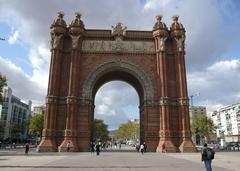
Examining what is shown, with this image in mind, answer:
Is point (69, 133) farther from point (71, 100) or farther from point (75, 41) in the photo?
point (75, 41)

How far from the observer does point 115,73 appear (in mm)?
43469

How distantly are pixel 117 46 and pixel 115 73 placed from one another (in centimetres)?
463

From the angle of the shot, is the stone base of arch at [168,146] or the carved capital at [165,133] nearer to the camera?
the stone base of arch at [168,146]

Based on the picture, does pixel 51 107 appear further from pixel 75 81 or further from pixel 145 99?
pixel 145 99

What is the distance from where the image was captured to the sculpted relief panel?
4125 cm

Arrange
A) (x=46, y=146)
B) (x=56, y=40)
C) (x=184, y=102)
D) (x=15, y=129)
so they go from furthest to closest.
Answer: (x=15, y=129)
(x=56, y=40)
(x=184, y=102)
(x=46, y=146)

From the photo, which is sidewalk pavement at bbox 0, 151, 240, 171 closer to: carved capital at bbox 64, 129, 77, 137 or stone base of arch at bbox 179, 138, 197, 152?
stone base of arch at bbox 179, 138, 197, 152

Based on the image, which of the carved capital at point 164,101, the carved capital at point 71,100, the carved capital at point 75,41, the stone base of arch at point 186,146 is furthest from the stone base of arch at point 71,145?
the stone base of arch at point 186,146

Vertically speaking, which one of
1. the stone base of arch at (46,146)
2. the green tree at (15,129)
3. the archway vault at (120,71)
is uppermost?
Result: the archway vault at (120,71)

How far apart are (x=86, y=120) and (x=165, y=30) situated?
17764mm

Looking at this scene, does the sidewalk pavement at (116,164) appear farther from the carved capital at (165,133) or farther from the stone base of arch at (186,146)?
the carved capital at (165,133)

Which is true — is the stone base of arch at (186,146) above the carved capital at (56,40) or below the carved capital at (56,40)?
below

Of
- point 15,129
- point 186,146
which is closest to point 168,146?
point 186,146

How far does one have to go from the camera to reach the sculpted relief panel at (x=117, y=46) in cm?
4125
